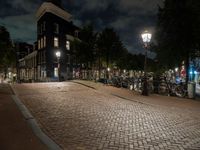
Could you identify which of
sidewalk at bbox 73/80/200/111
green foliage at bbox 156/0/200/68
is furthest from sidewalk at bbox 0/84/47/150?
green foliage at bbox 156/0/200/68

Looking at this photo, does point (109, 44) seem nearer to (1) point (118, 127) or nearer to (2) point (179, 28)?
(2) point (179, 28)

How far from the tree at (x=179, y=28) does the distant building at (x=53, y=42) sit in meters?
24.2

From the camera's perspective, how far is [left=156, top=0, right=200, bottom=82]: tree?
21.0 metres

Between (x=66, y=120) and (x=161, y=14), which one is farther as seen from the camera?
(x=161, y=14)

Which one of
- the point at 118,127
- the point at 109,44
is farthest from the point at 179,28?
the point at 109,44

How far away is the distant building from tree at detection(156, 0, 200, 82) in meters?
24.2

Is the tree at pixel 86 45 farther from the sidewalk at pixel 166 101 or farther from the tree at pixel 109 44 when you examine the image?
the sidewalk at pixel 166 101

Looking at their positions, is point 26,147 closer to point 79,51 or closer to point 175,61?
point 175,61

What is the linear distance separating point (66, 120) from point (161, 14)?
19.0 m

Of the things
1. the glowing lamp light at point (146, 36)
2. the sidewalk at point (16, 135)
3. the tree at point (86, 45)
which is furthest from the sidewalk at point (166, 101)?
the tree at point (86, 45)

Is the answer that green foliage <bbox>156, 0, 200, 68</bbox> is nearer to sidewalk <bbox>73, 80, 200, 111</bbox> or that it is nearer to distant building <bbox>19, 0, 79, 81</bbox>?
sidewalk <bbox>73, 80, 200, 111</bbox>

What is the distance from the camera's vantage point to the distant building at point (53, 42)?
4788 centimetres

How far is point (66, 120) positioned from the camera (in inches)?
354

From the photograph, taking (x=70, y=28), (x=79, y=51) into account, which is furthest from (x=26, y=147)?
(x=70, y=28)
